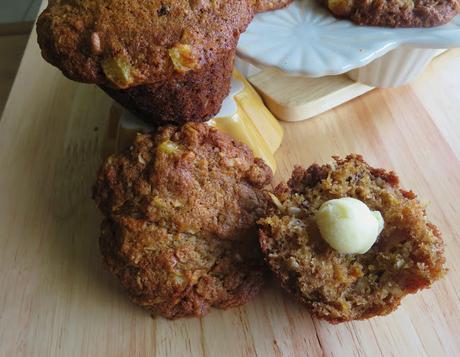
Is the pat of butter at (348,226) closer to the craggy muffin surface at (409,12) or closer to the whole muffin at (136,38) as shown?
the whole muffin at (136,38)

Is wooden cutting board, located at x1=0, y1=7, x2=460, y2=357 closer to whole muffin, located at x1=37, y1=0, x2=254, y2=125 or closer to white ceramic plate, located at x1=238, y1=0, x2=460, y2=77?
white ceramic plate, located at x1=238, y1=0, x2=460, y2=77

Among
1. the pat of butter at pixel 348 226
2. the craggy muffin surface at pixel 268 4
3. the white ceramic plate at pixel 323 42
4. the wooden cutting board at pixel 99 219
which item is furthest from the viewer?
the craggy muffin surface at pixel 268 4

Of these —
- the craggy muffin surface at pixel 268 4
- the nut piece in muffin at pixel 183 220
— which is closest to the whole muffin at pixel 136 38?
the nut piece in muffin at pixel 183 220

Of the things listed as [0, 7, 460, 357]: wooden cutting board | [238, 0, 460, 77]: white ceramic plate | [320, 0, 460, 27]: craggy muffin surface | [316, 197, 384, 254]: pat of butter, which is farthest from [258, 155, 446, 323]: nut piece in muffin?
[320, 0, 460, 27]: craggy muffin surface

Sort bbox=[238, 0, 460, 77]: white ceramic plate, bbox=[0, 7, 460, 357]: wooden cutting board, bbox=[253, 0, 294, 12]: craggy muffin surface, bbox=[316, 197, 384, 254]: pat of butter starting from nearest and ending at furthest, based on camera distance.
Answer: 1. bbox=[316, 197, 384, 254]: pat of butter
2. bbox=[0, 7, 460, 357]: wooden cutting board
3. bbox=[238, 0, 460, 77]: white ceramic plate
4. bbox=[253, 0, 294, 12]: craggy muffin surface

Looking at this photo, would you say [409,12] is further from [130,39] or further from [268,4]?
[130,39]

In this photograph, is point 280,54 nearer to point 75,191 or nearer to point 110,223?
point 110,223
